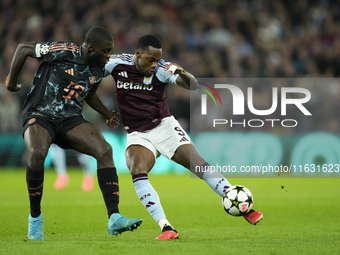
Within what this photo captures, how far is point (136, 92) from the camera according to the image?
5863 millimetres

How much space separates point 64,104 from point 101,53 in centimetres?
65

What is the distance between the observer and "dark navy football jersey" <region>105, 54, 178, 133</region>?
19.1ft

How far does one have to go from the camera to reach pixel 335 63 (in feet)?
51.6

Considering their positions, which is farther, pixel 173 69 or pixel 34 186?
pixel 173 69

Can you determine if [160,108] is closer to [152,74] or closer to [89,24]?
[152,74]

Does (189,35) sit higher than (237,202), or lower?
higher

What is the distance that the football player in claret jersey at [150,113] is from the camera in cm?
557

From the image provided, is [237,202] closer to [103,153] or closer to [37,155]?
[103,153]

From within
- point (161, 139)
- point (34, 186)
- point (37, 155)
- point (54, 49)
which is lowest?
point (34, 186)

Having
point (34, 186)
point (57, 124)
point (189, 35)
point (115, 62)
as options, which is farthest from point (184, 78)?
point (189, 35)

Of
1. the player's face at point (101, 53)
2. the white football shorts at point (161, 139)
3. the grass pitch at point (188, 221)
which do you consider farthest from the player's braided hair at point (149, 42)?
the grass pitch at point (188, 221)

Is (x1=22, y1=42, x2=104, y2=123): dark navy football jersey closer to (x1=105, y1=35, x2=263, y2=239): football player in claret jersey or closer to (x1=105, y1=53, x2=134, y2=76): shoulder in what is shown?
(x1=105, y1=53, x2=134, y2=76): shoulder

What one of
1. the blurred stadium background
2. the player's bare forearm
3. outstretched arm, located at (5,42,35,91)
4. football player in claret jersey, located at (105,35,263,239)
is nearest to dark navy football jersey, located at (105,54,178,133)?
football player in claret jersey, located at (105,35,263,239)

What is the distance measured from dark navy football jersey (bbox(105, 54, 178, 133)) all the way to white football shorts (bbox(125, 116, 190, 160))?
0.23 feet
